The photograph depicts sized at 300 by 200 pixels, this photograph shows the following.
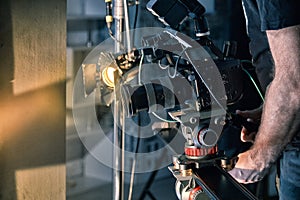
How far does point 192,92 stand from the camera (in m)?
1.21

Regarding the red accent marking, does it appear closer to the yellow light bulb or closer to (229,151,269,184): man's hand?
(229,151,269,184): man's hand

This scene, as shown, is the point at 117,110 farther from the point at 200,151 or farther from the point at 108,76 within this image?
the point at 200,151

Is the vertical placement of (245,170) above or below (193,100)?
below

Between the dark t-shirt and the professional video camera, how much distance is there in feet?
0.40

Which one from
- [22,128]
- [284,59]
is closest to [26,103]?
[22,128]

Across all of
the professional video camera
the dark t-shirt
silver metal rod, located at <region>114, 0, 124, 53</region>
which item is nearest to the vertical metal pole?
silver metal rod, located at <region>114, 0, 124, 53</region>

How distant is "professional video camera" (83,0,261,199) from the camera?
119cm

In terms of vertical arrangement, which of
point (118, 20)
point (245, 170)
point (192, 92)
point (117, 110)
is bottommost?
point (245, 170)

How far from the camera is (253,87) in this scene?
153cm

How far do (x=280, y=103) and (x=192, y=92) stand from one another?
0.91 ft

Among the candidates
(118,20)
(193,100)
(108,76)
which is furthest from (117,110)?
(193,100)

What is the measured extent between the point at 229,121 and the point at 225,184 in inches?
7.2

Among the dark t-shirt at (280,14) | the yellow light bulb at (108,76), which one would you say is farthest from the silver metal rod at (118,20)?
the dark t-shirt at (280,14)

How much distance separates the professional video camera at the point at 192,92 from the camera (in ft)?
3.90
